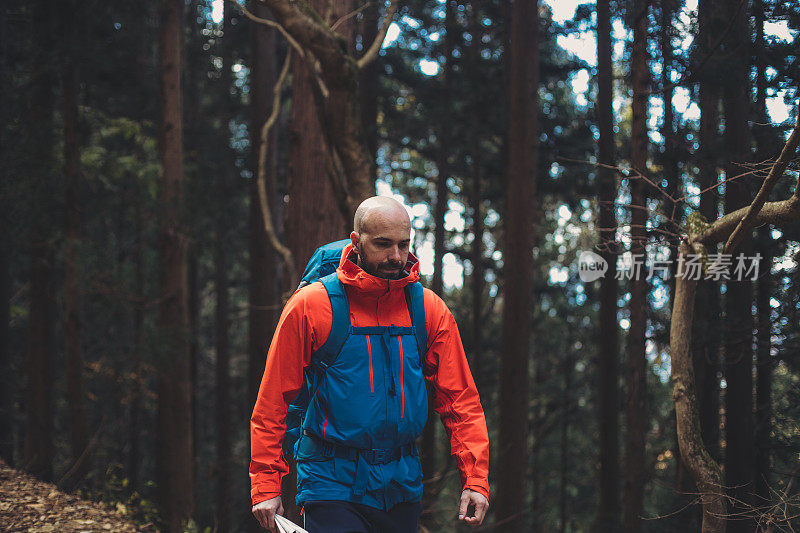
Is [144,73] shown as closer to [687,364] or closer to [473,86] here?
[473,86]

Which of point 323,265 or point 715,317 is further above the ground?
point 323,265

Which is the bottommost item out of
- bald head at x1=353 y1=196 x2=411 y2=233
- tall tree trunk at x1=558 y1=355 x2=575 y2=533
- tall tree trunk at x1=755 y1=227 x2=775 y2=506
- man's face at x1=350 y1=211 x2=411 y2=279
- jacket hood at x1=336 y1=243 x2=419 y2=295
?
tall tree trunk at x1=558 y1=355 x2=575 y2=533

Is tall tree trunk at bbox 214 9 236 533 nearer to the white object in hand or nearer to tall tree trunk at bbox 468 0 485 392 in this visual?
tall tree trunk at bbox 468 0 485 392

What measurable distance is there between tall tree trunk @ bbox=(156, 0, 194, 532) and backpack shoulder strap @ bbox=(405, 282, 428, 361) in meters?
9.23

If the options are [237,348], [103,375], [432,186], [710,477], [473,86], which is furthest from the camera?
[237,348]

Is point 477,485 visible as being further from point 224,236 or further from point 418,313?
point 224,236

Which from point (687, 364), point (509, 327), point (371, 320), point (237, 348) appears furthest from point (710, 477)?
point (237, 348)

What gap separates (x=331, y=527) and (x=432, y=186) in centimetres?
2199

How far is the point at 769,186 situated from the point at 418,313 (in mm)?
Answer: 2229

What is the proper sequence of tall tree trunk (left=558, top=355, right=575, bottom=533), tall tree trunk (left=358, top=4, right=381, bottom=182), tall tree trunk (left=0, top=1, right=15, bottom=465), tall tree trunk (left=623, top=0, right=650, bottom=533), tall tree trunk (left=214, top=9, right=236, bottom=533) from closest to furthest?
tall tree trunk (left=0, top=1, right=15, bottom=465)
tall tree trunk (left=623, top=0, right=650, bottom=533)
tall tree trunk (left=358, top=4, right=381, bottom=182)
tall tree trunk (left=214, top=9, right=236, bottom=533)
tall tree trunk (left=558, top=355, right=575, bottom=533)

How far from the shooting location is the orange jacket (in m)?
3.18

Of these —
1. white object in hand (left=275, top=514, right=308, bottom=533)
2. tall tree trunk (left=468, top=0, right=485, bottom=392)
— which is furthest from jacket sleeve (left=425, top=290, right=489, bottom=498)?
tall tree trunk (left=468, top=0, right=485, bottom=392)

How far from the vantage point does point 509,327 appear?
11.7 metres

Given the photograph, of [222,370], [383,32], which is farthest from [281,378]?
[222,370]
